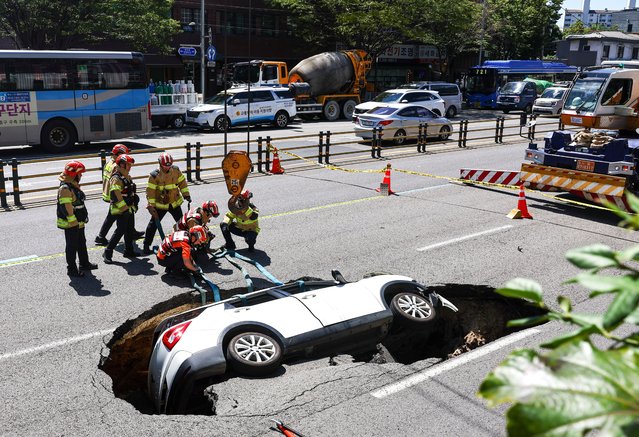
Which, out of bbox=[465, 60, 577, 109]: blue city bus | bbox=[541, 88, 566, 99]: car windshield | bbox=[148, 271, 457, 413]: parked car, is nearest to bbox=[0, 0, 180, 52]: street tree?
bbox=[465, 60, 577, 109]: blue city bus

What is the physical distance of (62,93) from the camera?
2400 centimetres

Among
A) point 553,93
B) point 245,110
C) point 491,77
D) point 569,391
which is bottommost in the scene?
point 245,110

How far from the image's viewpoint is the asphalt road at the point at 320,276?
233 inches

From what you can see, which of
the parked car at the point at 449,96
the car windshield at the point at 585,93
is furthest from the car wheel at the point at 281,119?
the car windshield at the point at 585,93

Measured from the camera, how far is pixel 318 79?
36.9 m

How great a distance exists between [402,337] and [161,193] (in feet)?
18.0

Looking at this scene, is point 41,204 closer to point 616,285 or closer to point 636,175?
point 636,175

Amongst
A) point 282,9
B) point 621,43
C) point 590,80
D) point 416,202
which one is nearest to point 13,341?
point 416,202

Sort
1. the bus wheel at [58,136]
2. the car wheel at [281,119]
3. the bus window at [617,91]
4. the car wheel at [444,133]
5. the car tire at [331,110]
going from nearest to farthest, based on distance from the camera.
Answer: the bus window at [617,91] → the bus wheel at [58,136] → the car wheel at [444,133] → the car wheel at [281,119] → the car tire at [331,110]

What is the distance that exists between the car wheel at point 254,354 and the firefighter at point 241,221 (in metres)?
4.71

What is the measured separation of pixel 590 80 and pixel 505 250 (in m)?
7.71

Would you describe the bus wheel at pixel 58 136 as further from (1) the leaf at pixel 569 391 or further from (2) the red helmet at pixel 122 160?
(1) the leaf at pixel 569 391

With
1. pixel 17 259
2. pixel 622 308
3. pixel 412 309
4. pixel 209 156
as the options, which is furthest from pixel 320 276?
pixel 209 156

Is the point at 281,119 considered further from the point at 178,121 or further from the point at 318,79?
the point at 318,79
